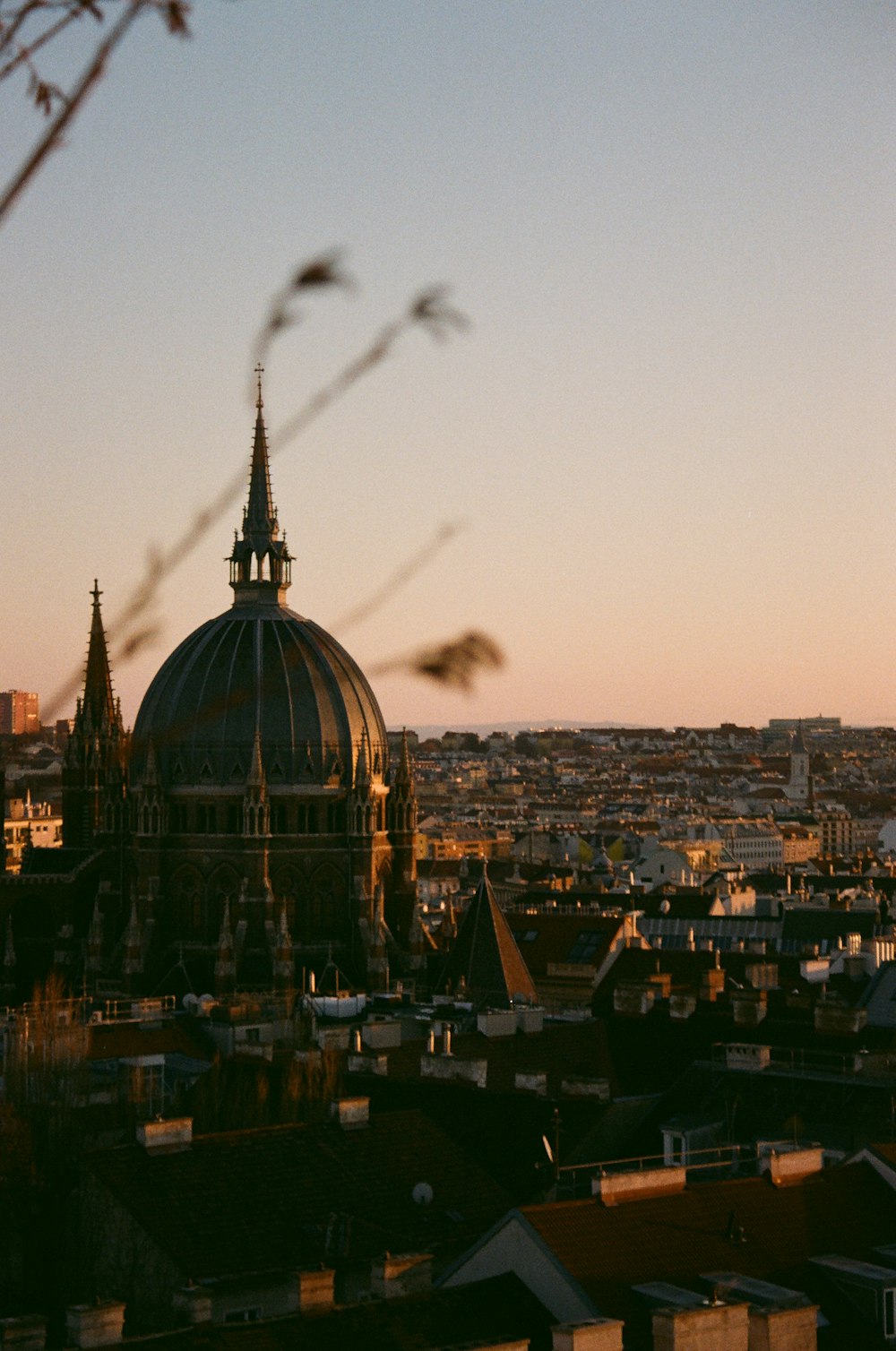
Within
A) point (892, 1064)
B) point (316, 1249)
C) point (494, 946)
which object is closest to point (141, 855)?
point (494, 946)

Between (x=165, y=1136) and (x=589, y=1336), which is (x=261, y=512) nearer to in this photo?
(x=165, y=1136)

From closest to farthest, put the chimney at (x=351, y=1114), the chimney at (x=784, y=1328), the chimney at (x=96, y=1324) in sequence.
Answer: the chimney at (x=96, y=1324), the chimney at (x=784, y=1328), the chimney at (x=351, y=1114)

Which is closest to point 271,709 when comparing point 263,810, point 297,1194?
point 263,810

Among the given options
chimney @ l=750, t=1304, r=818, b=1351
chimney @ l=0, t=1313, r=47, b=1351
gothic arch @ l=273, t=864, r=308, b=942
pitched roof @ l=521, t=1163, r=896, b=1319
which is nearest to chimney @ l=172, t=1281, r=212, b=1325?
chimney @ l=0, t=1313, r=47, b=1351

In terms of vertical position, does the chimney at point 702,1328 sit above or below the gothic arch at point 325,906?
below

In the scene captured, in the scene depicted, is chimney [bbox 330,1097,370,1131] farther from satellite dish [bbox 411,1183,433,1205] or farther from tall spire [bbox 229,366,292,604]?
tall spire [bbox 229,366,292,604]

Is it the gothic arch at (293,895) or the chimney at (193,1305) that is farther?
the gothic arch at (293,895)

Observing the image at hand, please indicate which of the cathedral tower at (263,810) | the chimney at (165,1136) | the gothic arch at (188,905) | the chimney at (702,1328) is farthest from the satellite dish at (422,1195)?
the gothic arch at (188,905)

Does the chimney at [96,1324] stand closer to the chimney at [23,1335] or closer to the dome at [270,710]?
the chimney at [23,1335]
